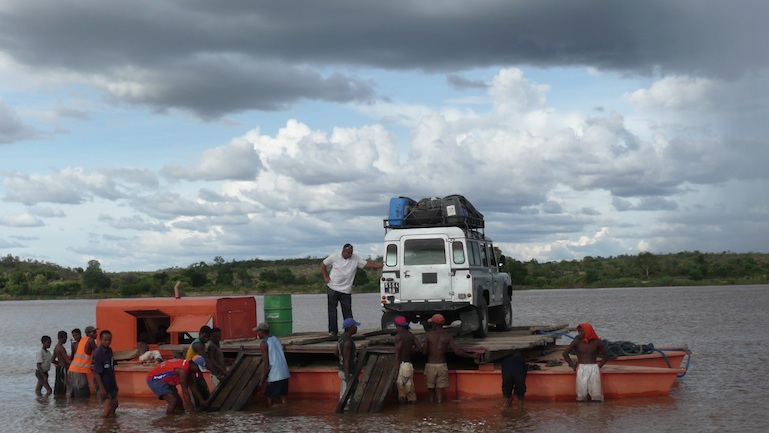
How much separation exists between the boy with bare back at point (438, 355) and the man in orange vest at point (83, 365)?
21.6ft

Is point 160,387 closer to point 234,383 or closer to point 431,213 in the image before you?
point 234,383

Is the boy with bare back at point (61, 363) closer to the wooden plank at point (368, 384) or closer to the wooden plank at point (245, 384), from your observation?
the wooden plank at point (245, 384)

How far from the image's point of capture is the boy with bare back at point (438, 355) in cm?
1606

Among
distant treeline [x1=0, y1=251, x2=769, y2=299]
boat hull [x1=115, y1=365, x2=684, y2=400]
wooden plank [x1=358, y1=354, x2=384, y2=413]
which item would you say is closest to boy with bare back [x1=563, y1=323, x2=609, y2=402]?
boat hull [x1=115, y1=365, x2=684, y2=400]

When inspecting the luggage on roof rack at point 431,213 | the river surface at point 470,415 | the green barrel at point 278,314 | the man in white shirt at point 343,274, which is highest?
the luggage on roof rack at point 431,213

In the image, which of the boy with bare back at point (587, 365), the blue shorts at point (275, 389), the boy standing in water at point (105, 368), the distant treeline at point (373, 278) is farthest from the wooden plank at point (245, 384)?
the distant treeline at point (373, 278)

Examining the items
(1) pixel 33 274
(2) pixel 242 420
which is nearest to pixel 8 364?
(2) pixel 242 420

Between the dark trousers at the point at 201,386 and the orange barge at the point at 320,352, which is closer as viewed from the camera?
the orange barge at the point at 320,352

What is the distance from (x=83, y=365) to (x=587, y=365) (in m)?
10.1

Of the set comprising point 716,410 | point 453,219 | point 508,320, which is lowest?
point 716,410

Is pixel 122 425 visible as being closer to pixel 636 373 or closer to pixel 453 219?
pixel 453 219

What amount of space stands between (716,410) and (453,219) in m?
6.64

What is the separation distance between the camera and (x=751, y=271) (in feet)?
358

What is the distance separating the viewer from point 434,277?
18.2 meters
